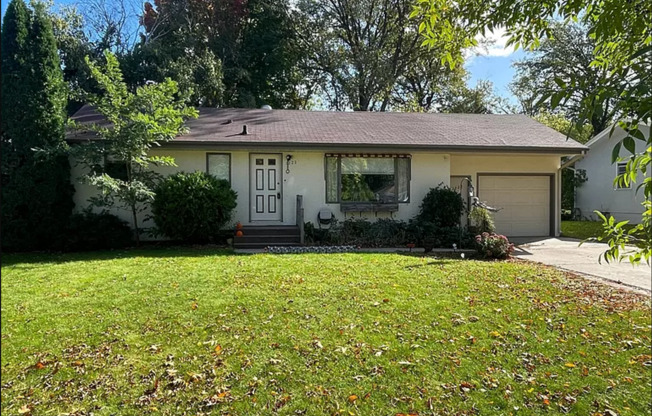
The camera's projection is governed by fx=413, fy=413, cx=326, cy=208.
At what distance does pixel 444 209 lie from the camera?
11.1m

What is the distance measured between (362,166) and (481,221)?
3551 millimetres

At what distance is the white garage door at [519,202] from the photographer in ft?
43.5

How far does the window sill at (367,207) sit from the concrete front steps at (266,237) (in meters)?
1.57

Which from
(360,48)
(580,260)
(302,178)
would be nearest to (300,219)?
(302,178)

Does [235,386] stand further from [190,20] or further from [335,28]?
[335,28]

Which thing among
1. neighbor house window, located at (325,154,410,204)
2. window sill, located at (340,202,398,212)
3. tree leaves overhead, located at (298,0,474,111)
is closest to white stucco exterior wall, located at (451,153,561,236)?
neighbor house window, located at (325,154,410,204)

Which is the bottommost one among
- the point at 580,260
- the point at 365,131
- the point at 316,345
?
the point at 316,345

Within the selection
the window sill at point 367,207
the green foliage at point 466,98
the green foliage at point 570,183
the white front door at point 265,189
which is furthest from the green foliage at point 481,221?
the green foliage at point 466,98

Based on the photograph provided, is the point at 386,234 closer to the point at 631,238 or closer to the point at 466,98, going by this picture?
the point at 631,238

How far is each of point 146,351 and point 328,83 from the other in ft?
73.1

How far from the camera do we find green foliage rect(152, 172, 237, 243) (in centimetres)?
964

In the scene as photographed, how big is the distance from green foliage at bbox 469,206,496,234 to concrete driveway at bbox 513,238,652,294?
864 mm

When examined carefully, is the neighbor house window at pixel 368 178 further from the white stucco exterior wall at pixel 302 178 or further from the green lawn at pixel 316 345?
the green lawn at pixel 316 345

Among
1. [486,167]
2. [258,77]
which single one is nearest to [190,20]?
[258,77]
